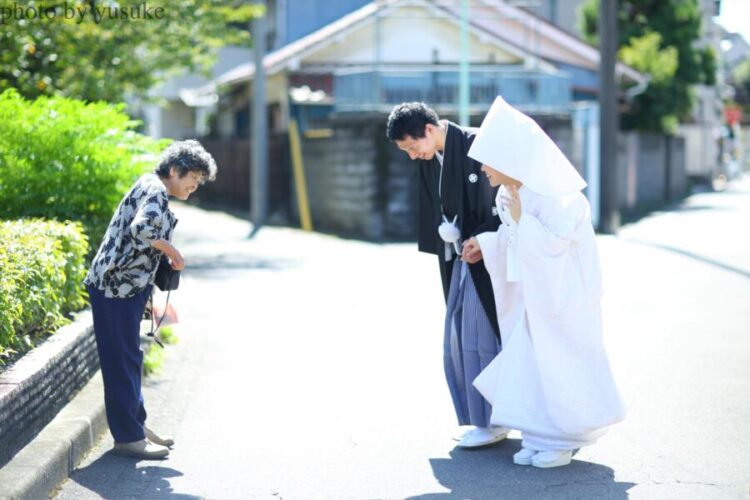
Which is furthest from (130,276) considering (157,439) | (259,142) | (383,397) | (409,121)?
(259,142)

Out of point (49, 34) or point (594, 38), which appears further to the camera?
point (594, 38)

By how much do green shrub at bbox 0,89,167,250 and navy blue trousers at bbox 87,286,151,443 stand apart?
312cm

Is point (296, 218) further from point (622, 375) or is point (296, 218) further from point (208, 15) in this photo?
point (622, 375)

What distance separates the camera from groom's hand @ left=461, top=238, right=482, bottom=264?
639cm

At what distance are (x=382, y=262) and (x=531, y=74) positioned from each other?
762 centimetres

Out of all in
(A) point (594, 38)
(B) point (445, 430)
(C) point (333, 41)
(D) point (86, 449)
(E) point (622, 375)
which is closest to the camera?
(D) point (86, 449)

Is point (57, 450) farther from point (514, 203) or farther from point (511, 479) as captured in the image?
point (514, 203)

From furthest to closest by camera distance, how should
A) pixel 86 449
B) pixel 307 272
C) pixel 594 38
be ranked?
pixel 594 38 < pixel 307 272 < pixel 86 449

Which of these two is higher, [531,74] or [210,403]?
[531,74]

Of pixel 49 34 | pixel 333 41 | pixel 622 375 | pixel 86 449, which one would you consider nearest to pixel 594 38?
pixel 333 41

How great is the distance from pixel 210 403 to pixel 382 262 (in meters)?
9.18

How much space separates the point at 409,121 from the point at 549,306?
1.19m

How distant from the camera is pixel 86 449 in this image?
6.52 metres

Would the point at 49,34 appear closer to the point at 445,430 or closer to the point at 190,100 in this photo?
the point at 445,430
